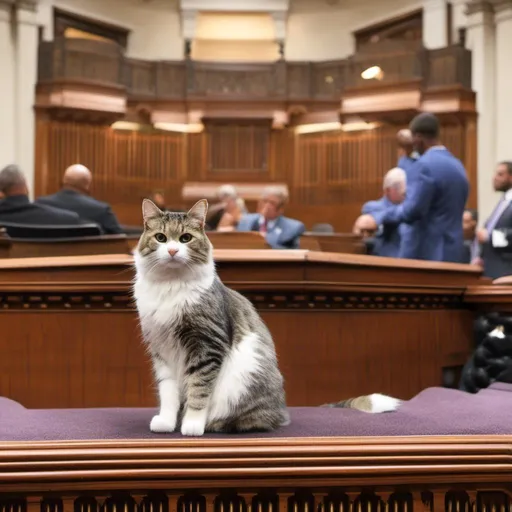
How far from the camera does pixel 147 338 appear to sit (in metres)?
2.01

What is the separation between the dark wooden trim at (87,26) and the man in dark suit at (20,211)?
7.99 meters

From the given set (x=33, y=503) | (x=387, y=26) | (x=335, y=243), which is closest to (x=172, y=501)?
(x=33, y=503)

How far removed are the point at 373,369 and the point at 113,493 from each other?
1.74m

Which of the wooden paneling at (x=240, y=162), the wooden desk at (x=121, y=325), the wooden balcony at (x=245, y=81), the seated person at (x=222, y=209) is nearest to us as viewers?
the wooden desk at (x=121, y=325)

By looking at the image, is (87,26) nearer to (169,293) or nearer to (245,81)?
(245,81)

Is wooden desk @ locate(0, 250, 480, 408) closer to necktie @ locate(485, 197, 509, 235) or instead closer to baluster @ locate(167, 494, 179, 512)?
baluster @ locate(167, 494, 179, 512)

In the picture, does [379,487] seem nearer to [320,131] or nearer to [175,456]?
[175,456]

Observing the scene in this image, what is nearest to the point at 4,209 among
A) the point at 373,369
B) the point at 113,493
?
the point at 373,369

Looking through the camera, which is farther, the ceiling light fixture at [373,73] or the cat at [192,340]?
the ceiling light fixture at [373,73]

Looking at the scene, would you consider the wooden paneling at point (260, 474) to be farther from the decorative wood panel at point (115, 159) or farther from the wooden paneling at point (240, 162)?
the wooden paneling at point (240, 162)

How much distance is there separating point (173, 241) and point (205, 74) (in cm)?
→ 1221

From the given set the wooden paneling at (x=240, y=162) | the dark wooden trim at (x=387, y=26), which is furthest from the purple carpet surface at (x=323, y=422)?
the dark wooden trim at (x=387, y=26)

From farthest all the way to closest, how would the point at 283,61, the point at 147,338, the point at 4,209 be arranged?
the point at 283,61, the point at 4,209, the point at 147,338

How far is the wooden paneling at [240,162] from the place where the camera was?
1334cm
